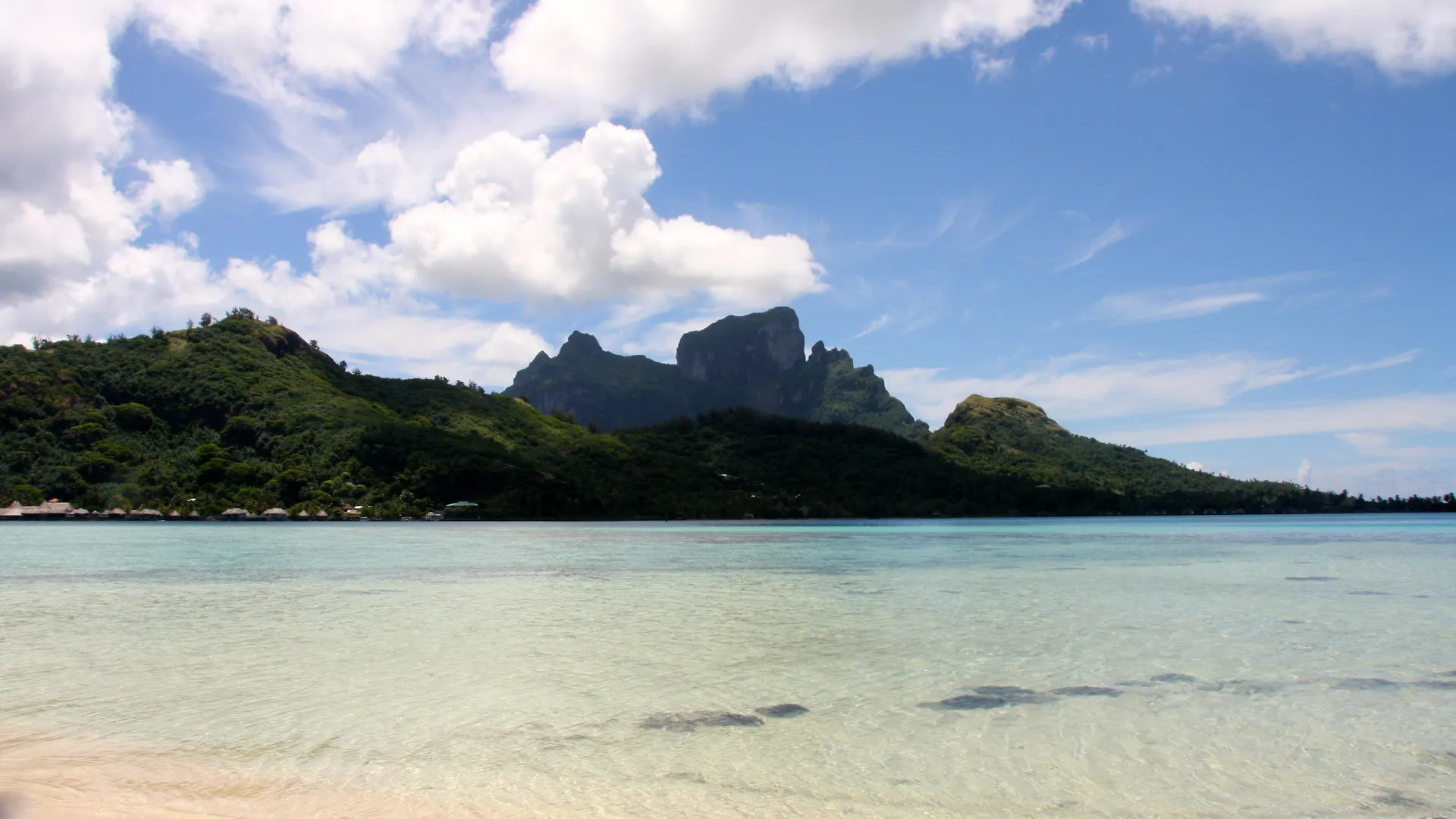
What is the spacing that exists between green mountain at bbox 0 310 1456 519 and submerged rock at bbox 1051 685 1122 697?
84.7 metres

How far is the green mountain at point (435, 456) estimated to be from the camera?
84562mm

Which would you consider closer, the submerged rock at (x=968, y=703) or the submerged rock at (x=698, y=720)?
the submerged rock at (x=698, y=720)

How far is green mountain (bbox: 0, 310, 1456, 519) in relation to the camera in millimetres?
84562

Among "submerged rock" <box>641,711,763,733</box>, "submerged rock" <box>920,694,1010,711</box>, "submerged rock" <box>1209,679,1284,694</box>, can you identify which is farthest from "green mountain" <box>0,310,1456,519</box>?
"submerged rock" <box>1209,679,1284,694</box>

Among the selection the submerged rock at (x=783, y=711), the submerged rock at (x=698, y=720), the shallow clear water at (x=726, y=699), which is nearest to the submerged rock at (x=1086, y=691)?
the shallow clear water at (x=726, y=699)

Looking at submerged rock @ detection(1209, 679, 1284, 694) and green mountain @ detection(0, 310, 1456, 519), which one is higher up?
green mountain @ detection(0, 310, 1456, 519)

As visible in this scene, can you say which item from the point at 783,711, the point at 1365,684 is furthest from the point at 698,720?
the point at 1365,684

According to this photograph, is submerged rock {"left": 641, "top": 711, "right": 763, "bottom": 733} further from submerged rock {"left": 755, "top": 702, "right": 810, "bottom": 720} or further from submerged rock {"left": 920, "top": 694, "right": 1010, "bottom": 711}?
submerged rock {"left": 920, "top": 694, "right": 1010, "bottom": 711}

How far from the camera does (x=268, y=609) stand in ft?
59.8

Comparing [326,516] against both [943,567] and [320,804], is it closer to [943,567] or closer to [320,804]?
[943,567]

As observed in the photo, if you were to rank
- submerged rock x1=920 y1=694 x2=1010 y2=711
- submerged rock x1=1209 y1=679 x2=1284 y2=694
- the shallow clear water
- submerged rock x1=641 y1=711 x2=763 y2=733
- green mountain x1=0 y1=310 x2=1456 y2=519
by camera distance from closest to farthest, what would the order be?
the shallow clear water, submerged rock x1=641 y1=711 x2=763 y2=733, submerged rock x1=920 y1=694 x2=1010 y2=711, submerged rock x1=1209 y1=679 x2=1284 y2=694, green mountain x1=0 y1=310 x2=1456 y2=519

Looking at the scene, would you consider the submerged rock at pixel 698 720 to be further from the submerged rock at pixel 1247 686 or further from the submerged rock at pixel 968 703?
the submerged rock at pixel 1247 686

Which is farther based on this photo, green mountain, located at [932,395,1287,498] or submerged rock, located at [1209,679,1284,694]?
green mountain, located at [932,395,1287,498]

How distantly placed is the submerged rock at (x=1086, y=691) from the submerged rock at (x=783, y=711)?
3.14 metres
